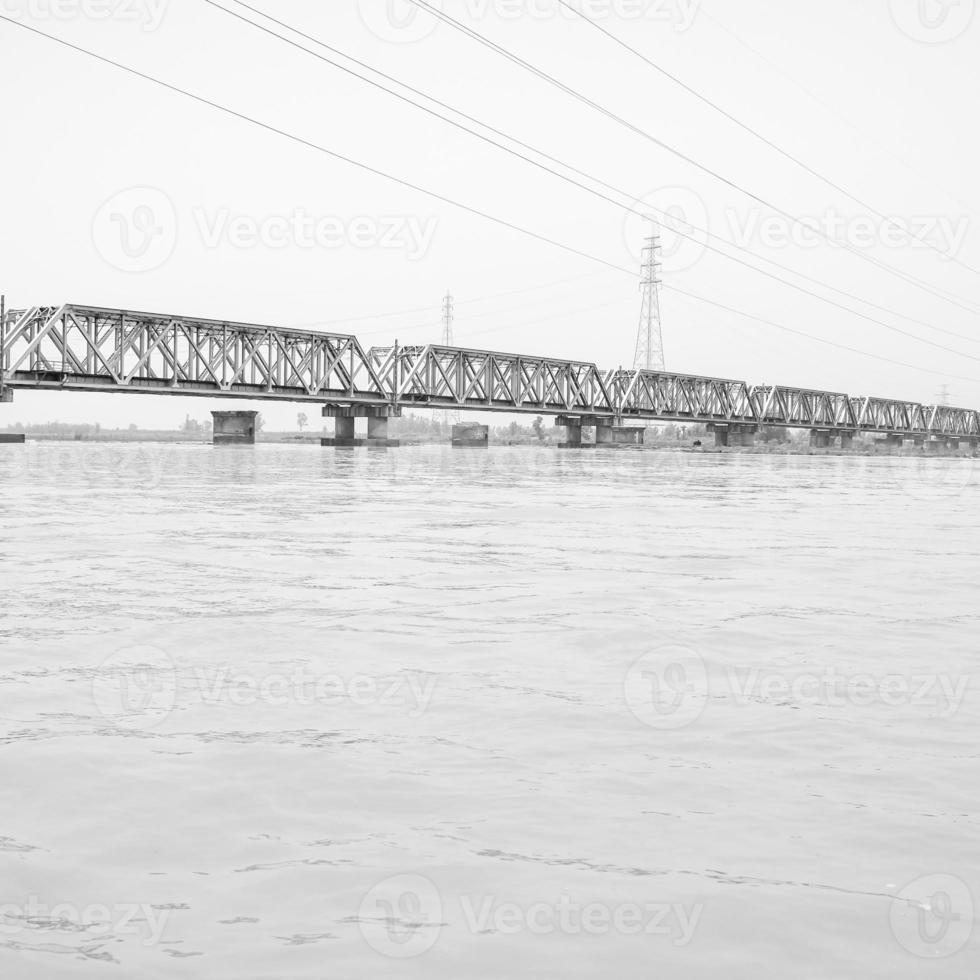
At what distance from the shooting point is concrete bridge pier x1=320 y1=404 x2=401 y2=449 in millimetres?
96562

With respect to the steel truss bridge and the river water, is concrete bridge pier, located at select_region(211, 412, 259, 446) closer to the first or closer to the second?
the steel truss bridge

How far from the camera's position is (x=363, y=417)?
330 ft

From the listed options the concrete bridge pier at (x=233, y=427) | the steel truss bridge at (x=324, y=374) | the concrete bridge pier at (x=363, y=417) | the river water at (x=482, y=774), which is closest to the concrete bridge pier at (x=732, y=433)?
the steel truss bridge at (x=324, y=374)

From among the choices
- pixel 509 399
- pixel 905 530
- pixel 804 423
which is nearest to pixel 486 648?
pixel 905 530

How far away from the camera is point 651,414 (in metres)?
137

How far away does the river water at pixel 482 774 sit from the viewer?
3.20 m

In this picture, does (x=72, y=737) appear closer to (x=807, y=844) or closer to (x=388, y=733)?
(x=388, y=733)

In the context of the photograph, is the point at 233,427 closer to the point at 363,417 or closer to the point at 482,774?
the point at 363,417

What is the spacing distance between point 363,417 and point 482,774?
9676 centimetres

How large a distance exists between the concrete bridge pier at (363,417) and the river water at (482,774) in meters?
86.1

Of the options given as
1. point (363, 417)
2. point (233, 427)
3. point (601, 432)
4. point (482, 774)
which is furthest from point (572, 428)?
point (482, 774)

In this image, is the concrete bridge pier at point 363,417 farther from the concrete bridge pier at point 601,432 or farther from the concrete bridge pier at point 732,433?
the concrete bridge pier at point 732,433

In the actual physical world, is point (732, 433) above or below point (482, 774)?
above

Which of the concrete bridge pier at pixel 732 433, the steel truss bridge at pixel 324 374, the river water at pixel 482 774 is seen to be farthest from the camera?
the concrete bridge pier at pixel 732 433
